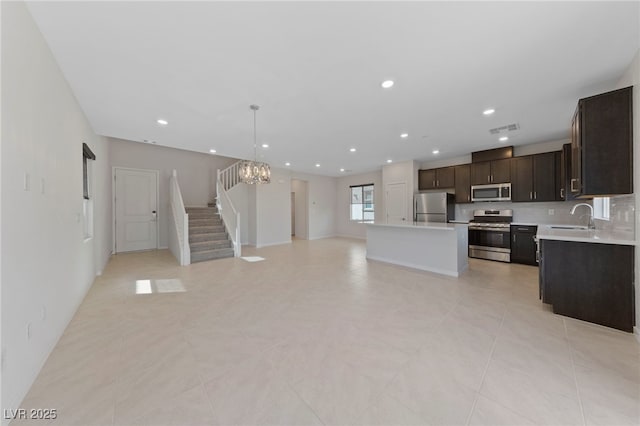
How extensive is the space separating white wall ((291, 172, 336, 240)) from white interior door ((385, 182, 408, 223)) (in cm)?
300

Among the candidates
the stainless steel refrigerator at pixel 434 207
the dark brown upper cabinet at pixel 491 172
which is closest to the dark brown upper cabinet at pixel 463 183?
the dark brown upper cabinet at pixel 491 172

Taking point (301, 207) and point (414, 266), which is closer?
point (414, 266)

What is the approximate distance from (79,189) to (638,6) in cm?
568

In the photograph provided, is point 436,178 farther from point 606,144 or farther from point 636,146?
point 636,146

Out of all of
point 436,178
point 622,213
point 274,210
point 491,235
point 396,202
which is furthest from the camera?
point 274,210

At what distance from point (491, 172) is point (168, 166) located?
888 cm

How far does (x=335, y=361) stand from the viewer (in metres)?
1.90

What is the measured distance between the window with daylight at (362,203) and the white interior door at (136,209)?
674 cm

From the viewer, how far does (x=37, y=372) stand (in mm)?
1762

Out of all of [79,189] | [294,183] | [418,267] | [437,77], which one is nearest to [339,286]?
[418,267]

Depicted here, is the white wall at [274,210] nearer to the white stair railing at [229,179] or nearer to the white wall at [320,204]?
the white wall at [320,204]

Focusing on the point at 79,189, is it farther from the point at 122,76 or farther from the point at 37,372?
the point at 37,372

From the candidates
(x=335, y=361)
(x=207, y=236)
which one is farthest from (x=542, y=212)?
(x=207, y=236)

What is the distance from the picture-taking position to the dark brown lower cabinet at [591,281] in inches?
91.7
